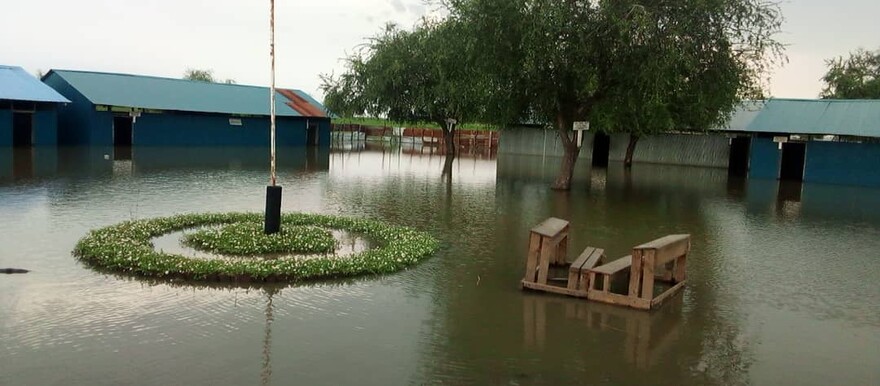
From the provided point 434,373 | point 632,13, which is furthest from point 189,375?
point 632,13

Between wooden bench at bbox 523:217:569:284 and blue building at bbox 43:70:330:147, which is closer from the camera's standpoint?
wooden bench at bbox 523:217:569:284

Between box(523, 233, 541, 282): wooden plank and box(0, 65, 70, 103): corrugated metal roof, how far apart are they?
32.9 meters

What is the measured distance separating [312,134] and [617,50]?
34820mm

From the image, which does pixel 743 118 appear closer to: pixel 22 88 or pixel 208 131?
pixel 208 131

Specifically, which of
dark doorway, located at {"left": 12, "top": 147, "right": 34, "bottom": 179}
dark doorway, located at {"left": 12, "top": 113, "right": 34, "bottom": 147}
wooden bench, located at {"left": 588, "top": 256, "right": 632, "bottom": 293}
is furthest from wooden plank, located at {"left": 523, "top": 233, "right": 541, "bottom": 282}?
dark doorway, located at {"left": 12, "top": 113, "right": 34, "bottom": 147}

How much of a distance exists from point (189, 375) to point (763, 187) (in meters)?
26.4

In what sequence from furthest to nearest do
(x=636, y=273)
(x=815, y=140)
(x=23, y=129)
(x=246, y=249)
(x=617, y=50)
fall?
(x=23, y=129) → (x=815, y=140) → (x=617, y=50) → (x=246, y=249) → (x=636, y=273)

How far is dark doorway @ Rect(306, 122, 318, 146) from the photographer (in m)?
49.5

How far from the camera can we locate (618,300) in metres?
7.88

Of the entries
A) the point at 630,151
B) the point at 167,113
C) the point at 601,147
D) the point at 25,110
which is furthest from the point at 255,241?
the point at 601,147

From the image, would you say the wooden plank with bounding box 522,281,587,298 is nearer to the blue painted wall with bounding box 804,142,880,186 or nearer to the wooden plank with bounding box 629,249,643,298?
the wooden plank with bounding box 629,249,643,298

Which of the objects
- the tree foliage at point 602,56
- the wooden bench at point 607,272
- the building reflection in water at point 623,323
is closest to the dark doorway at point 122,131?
the tree foliage at point 602,56

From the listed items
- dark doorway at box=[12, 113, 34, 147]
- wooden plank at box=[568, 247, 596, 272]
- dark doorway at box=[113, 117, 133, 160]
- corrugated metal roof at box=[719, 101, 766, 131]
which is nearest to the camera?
wooden plank at box=[568, 247, 596, 272]

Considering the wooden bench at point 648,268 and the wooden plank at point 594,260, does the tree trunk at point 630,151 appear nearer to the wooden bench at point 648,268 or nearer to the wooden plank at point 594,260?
the wooden plank at point 594,260
